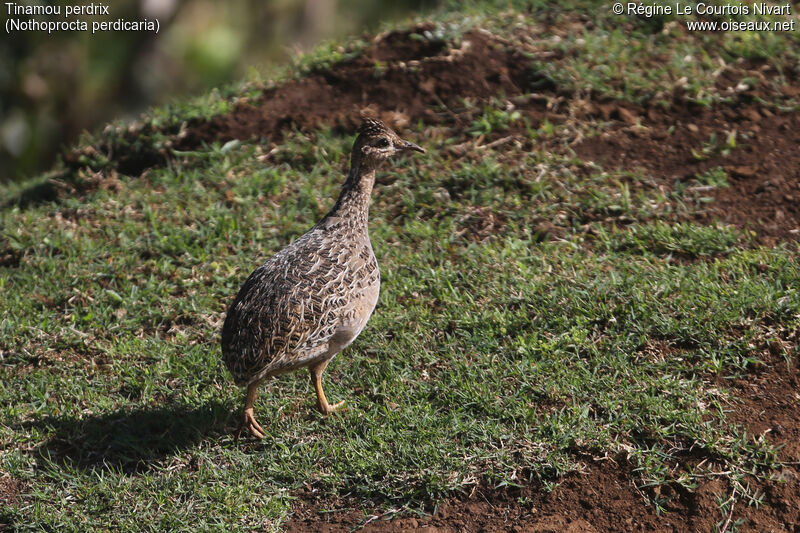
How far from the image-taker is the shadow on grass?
4.99m

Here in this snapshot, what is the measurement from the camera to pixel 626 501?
441cm

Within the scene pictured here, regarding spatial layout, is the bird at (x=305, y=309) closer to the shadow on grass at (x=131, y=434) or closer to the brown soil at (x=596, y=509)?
the shadow on grass at (x=131, y=434)

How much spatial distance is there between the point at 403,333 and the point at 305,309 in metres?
1.03

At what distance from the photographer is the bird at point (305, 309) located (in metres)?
4.75

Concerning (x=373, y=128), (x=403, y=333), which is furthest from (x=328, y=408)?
(x=373, y=128)

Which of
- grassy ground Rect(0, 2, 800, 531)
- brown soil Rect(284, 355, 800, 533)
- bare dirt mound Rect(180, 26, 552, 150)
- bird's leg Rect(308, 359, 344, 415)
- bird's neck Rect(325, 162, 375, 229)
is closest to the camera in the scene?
brown soil Rect(284, 355, 800, 533)

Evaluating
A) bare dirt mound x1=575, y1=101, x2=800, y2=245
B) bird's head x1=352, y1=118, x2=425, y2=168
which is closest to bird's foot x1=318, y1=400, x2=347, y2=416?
bird's head x1=352, y1=118, x2=425, y2=168

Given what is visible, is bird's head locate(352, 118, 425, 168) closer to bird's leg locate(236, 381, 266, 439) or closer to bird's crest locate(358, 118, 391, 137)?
bird's crest locate(358, 118, 391, 137)

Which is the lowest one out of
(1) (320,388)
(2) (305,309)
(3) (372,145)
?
(1) (320,388)

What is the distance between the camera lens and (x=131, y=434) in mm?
5129

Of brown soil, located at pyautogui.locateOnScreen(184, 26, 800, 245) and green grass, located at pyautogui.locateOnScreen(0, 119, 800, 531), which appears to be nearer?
green grass, located at pyautogui.locateOnScreen(0, 119, 800, 531)

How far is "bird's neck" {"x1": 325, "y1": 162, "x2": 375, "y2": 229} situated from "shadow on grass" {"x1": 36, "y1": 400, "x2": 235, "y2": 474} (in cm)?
137

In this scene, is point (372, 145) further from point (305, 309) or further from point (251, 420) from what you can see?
point (251, 420)

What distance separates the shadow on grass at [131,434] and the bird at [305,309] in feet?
0.95
